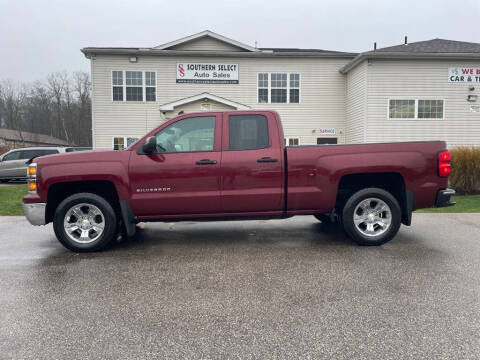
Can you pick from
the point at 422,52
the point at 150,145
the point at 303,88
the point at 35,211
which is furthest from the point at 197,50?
the point at 35,211

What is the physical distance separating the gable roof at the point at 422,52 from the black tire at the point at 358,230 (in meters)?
14.3

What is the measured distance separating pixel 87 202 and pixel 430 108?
61.2ft

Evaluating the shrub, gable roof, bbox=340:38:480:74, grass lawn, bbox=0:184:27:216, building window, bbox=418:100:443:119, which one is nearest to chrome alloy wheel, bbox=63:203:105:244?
grass lawn, bbox=0:184:27:216

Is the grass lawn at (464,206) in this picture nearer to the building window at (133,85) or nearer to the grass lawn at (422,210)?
the grass lawn at (422,210)

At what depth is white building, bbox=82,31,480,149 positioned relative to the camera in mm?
18453

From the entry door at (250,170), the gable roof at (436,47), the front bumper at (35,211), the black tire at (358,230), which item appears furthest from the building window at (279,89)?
the front bumper at (35,211)

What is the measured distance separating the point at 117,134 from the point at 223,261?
649 inches

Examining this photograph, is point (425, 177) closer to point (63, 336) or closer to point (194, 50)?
point (63, 336)

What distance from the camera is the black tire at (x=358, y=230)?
17.6 ft

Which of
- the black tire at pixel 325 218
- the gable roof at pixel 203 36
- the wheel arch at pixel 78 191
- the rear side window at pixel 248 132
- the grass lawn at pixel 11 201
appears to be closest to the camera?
the wheel arch at pixel 78 191

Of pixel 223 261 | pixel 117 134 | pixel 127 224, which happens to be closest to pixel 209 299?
pixel 223 261

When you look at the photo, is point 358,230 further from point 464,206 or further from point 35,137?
point 35,137

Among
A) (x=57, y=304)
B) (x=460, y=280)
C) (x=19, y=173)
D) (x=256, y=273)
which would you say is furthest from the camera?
(x=19, y=173)

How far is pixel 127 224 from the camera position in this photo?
5.18 metres
